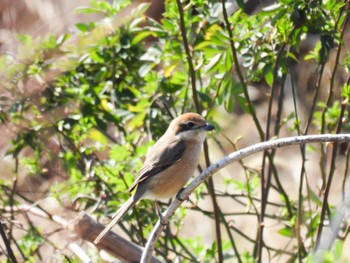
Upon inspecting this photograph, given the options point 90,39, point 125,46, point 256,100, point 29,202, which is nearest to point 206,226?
point 256,100

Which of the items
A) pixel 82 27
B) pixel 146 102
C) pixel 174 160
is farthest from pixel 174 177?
pixel 82 27

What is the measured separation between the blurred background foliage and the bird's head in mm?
148

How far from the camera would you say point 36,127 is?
4766mm

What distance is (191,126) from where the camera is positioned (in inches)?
167

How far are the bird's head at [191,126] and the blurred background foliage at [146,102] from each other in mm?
148

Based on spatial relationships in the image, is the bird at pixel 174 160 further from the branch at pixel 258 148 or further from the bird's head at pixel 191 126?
the branch at pixel 258 148

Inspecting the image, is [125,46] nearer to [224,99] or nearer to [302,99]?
[224,99]

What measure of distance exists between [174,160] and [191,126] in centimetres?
22

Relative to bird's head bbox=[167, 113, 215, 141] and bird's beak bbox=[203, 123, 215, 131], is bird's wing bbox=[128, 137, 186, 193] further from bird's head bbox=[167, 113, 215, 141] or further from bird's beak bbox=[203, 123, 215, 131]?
bird's beak bbox=[203, 123, 215, 131]

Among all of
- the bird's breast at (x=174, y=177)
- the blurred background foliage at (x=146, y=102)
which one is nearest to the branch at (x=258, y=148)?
the bird's breast at (x=174, y=177)

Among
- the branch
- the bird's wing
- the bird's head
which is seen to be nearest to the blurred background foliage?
the bird's head

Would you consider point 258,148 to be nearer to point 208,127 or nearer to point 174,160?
point 208,127

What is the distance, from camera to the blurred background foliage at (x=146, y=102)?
430 cm

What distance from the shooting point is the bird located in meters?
4.25
